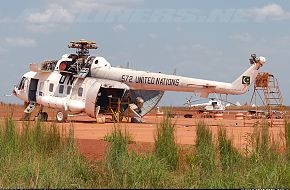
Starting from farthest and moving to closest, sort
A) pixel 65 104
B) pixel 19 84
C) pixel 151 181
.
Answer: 1. pixel 19 84
2. pixel 65 104
3. pixel 151 181

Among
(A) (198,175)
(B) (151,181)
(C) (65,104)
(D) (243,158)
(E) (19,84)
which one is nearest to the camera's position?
(B) (151,181)

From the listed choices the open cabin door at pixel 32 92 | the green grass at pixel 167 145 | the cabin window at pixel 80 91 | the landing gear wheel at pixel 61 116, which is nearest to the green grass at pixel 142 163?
the green grass at pixel 167 145

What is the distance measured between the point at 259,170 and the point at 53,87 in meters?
27.2

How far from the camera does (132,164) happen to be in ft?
32.3

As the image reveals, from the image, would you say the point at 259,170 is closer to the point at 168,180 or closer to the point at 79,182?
the point at 168,180

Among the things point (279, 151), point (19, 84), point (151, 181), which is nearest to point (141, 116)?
point (19, 84)

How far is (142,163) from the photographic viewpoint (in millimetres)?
9797

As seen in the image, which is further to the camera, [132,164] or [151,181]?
[132,164]

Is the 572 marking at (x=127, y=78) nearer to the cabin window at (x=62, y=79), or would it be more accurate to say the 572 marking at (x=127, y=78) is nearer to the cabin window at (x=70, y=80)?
the cabin window at (x=70, y=80)

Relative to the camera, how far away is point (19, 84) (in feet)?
124

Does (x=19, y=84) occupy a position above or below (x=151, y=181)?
above

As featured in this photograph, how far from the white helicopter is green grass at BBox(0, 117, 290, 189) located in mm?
19576

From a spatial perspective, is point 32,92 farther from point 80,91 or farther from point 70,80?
Answer: point 80,91

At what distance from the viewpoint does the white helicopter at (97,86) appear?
1297 inches
